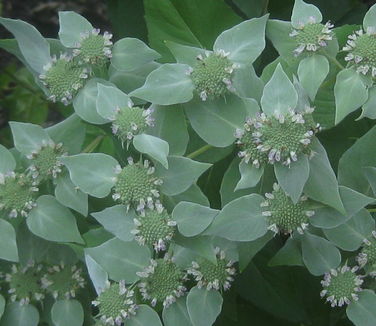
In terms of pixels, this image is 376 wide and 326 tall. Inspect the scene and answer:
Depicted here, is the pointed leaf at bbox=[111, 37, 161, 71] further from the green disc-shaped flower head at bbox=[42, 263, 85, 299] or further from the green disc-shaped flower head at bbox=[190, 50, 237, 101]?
the green disc-shaped flower head at bbox=[42, 263, 85, 299]

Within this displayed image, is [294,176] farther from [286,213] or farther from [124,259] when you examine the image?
[124,259]

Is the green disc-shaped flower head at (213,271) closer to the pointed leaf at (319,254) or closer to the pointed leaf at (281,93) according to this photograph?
the pointed leaf at (319,254)

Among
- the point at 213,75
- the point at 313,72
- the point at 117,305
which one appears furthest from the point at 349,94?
the point at 117,305

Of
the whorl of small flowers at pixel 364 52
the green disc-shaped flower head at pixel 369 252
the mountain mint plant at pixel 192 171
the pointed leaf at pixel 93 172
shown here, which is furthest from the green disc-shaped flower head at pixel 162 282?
the whorl of small flowers at pixel 364 52

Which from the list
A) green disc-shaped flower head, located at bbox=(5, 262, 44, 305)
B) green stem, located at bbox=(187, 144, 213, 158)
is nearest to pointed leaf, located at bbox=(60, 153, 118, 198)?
green stem, located at bbox=(187, 144, 213, 158)

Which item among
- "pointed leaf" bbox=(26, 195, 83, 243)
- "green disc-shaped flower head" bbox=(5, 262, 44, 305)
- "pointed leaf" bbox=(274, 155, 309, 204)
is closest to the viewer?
"pointed leaf" bbox=(274, 155, 309, 204)

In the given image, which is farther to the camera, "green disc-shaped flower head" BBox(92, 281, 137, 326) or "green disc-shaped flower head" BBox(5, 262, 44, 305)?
"green disc-shaped flower head" BBox(5, 262, 44, 305)

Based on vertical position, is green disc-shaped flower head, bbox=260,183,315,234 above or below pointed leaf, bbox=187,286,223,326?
above
